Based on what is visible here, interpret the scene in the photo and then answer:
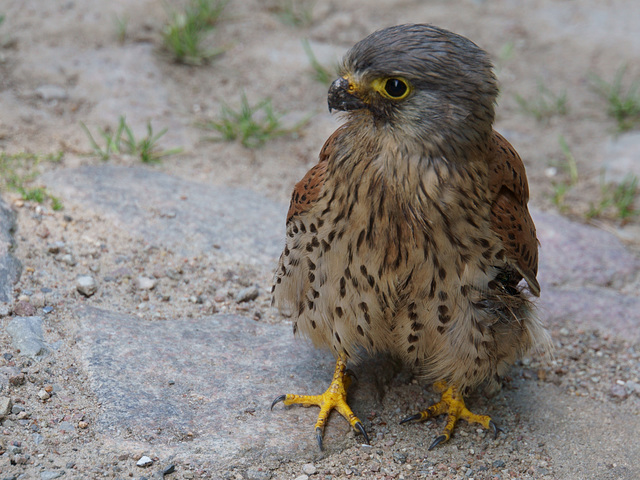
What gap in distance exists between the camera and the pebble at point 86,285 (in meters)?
3.39

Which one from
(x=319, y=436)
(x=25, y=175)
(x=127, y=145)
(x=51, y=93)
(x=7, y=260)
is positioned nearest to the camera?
(x=319, y=436)

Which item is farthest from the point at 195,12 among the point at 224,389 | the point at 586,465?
the point at 586,465

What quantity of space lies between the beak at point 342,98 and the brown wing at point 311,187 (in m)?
0.22

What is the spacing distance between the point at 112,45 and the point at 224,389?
10.1 feet

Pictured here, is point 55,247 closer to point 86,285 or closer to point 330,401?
point 86,285

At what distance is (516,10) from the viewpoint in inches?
252

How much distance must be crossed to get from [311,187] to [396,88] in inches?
23.4

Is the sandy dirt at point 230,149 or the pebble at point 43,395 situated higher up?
the sandy dirt at point 230,149

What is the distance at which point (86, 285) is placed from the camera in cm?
340

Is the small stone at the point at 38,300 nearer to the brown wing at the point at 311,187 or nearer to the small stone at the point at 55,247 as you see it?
the small stone at the point at 55,247

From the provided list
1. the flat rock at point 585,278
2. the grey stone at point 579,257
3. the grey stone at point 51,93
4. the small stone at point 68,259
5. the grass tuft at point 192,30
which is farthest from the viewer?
the grass tuft at point 192,30

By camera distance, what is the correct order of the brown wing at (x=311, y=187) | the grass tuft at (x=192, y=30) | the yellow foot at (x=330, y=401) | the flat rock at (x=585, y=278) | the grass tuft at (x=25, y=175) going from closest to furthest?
the brown wing at (x=311, y=187), the yellow foot at (x=330, y=401), the grass tuft at (x=25, y=175), the flat rock at (x=585, y=278), the grass tuft at (x=192, y=30)

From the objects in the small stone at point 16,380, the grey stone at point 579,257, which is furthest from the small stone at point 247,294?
the grey stone at point 579,257

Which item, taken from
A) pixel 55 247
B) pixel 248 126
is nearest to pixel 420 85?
pixel 55 247
